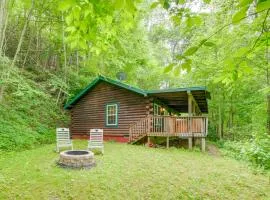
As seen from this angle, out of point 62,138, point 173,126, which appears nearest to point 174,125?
point 173,126

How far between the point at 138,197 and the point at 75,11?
4.65 meters

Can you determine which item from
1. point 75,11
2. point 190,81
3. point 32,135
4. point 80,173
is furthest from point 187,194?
point 190,81

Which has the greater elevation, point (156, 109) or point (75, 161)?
point (156, 109)

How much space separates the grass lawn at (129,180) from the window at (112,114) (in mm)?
6514

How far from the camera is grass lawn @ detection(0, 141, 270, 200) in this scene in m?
5.69

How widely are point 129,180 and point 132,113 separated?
823 cm

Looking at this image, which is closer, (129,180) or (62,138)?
(129,180)

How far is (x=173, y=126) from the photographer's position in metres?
12.9

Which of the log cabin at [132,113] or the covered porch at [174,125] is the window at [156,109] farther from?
the covered porch at [174,125]

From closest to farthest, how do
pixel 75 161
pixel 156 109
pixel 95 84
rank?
pixel 75 161, pixel 156 109, pixel 95 84

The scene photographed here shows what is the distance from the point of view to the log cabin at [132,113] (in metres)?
12.8

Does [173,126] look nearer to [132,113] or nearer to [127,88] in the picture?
[132,113]

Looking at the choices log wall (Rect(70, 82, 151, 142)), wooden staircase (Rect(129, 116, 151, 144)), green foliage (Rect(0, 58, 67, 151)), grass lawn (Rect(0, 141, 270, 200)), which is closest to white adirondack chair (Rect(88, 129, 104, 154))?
grass lawn (Rect(0, 141, 270, 200))

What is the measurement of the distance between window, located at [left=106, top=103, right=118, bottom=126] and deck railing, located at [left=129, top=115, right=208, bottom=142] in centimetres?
244
